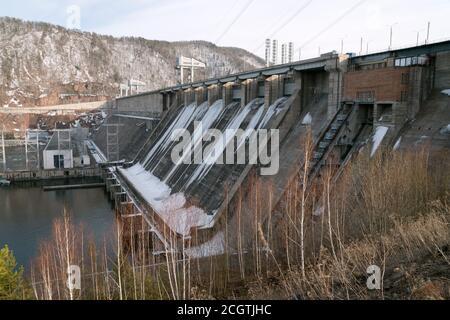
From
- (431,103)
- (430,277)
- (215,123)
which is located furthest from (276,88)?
(430,277)

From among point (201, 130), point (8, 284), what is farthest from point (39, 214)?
point (8, 284)

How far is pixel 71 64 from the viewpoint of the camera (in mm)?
105938

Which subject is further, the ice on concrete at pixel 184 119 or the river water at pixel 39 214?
the ice on concrete at pixel 184 119

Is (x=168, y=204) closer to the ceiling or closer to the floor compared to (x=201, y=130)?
closer to the floor

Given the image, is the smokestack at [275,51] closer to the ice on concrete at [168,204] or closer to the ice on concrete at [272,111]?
the ice on concrete at [272,111]

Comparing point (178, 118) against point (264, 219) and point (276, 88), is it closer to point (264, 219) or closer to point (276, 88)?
point (276, 88)

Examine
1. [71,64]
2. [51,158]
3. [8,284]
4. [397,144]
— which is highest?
[71,64]

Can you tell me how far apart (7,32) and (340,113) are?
126092 mm

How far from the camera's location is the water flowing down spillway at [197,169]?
18016mm

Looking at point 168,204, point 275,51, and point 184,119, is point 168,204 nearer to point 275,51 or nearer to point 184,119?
point 184,119

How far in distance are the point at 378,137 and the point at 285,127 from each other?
6.01m

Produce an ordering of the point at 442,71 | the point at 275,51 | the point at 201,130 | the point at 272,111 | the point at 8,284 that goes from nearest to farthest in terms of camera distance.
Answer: the point at 8,284, the point at 442,71, the point at 272,111, the point at 201,130, the point at 275,51

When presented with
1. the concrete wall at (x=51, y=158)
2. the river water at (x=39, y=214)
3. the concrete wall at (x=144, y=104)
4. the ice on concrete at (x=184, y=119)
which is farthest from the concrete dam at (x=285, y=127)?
the concrete wall at (x=51, y=158)

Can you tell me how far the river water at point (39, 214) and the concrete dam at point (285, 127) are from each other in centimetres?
199
